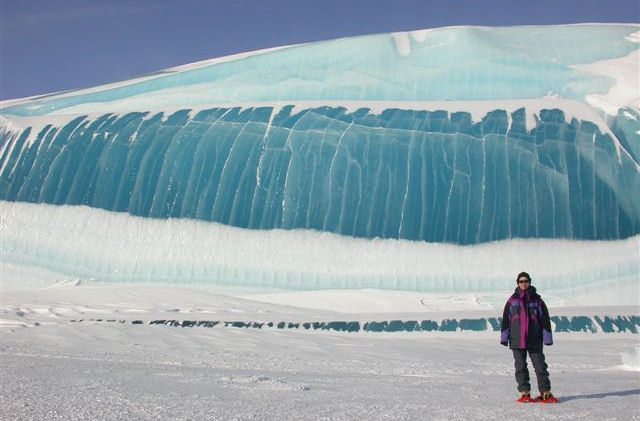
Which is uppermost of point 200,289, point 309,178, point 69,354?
point 309,178

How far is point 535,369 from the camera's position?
18.2ft

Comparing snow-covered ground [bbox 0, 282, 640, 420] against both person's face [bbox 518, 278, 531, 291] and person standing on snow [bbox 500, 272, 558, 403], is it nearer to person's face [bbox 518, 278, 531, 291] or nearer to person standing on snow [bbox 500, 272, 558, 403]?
person standing on snow [bbox 500, 272, 558, 403]

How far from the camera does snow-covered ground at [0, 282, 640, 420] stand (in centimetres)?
464

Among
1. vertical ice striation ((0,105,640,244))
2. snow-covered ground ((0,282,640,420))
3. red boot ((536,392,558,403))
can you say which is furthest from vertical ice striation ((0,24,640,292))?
red boot ((536,392,558,403))

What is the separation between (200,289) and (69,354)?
1026 centimetres

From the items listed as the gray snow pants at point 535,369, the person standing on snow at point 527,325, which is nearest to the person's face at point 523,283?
the person standing on snow at point 527,325

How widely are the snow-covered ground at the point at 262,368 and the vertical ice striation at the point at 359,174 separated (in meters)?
3.71

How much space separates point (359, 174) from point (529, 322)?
45.0 feet

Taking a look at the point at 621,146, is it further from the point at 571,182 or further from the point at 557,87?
the point at 557,87

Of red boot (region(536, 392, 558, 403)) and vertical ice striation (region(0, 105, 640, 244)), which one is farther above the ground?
vertical ice striation (region(0, 105, 640, 244))

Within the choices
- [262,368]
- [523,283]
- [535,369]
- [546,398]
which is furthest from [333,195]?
[546,398]

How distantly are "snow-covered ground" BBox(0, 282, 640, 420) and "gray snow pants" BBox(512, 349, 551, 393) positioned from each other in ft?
0.61

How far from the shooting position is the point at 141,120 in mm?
21453

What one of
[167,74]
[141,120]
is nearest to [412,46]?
[167,74]
